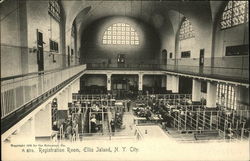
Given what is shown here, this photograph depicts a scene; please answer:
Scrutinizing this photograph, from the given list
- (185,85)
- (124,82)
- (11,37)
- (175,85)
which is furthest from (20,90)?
(124,82)

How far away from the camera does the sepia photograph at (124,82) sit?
15.7ft

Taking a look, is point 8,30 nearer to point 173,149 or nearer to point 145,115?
point 173,149

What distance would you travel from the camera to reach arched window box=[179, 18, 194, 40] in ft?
76.5

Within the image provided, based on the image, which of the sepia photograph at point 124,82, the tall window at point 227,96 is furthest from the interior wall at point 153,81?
the tall window at point 227,96

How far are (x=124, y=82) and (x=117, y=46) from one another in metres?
4.82

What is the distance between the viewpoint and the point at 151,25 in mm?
30703

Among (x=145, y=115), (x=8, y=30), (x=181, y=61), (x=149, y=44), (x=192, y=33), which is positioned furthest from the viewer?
(x=149, y=44)

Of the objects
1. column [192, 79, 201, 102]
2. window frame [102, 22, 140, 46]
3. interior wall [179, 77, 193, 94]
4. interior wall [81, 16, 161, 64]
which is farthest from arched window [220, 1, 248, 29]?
window frame [102, 22, 140, 46]

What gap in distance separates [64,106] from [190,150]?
44.0 feet

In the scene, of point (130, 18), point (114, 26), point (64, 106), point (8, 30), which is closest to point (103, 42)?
point (114, 26)

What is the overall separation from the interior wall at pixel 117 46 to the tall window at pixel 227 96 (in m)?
14.3

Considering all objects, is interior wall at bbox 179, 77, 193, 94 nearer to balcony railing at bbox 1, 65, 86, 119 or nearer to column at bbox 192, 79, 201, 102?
column at bbox 192, 79, 201, 102

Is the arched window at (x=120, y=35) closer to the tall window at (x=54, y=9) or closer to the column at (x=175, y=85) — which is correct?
the column at (x=175, y=85)

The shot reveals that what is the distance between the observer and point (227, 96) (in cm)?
1698
